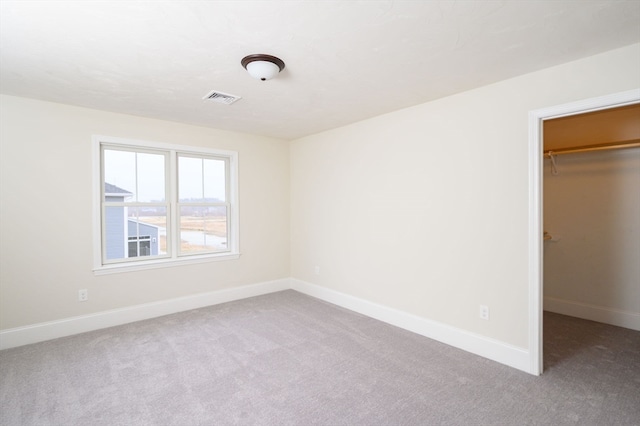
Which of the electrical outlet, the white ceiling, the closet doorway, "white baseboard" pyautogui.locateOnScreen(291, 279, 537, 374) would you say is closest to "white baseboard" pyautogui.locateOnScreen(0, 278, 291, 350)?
"white baseboard" pyautogui.locateOnScreen(291, 279, 537, 374)

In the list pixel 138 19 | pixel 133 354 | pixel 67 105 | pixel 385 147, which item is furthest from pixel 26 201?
pixel 385 147

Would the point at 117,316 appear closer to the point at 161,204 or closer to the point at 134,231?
the point at 134,231

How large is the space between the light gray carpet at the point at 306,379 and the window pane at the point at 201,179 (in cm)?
180

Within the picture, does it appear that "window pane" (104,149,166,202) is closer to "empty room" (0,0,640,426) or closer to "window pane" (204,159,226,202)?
"empty room" (0,0,640,426)

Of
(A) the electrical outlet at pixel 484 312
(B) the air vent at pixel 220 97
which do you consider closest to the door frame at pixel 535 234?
(A) the electrical outlet at pixel 484 312

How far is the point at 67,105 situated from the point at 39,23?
5.98ft

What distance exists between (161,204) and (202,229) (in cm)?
67

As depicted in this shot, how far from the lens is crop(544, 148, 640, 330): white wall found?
341 cm

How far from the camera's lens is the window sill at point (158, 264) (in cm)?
363

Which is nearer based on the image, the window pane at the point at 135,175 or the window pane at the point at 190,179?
the window pane at the point at 135,175

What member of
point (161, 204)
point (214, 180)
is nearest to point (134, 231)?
point (161, 204)

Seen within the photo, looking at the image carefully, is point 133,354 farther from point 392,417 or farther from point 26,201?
point 392,417

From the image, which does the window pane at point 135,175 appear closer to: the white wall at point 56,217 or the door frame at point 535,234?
the white wall at point 56,217

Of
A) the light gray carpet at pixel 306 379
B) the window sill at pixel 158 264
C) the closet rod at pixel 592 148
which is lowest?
the light gray carpet at pixel 306 379
